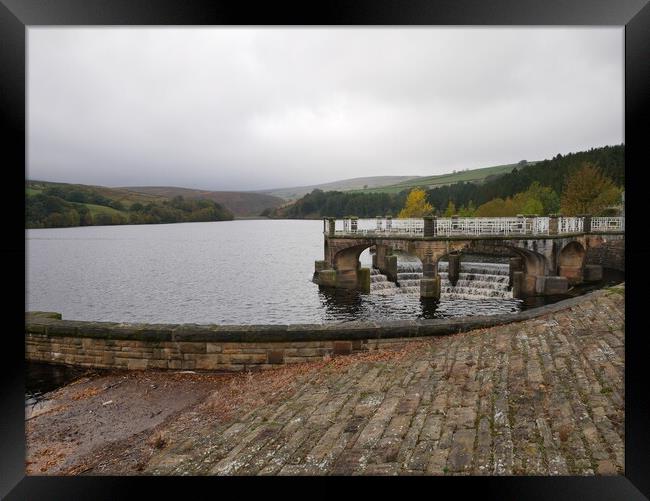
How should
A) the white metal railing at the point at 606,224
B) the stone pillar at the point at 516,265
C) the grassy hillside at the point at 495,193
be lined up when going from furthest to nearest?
the grassy hillside at the point at 495,193 < the white metal railing at the point at 606,224 < the stone pillar at the point at 516,265

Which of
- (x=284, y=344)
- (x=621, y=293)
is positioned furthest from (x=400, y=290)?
(x=284, y=344)

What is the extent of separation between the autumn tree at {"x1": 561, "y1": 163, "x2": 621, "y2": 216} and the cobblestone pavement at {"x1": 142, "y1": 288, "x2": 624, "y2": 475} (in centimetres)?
4569

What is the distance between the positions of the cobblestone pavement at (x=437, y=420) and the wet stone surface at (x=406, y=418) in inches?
0.6

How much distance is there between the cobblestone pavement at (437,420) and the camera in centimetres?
377

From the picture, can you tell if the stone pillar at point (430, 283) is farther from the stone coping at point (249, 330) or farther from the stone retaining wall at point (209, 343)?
the stone retaining wall at point (209, 343)

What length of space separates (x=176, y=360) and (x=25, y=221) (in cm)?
483

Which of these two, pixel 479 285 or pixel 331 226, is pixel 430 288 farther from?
pixel 331 226

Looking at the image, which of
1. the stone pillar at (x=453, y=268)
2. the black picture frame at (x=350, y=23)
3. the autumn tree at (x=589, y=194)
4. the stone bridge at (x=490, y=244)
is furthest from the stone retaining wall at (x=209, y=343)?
the autumn tree at (x=589, y=194)

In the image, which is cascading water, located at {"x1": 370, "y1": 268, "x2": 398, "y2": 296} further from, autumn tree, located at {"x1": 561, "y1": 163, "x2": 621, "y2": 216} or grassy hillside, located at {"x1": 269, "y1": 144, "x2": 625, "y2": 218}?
autumn tree, located at {"x1": 561, "y1": 163, "x2": 621, "y2": 216}

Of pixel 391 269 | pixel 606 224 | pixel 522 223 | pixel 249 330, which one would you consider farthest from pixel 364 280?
pixel 249 330

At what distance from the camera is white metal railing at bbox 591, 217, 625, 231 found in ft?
101

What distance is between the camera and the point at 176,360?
7500 millimetres

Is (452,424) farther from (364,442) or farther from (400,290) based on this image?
(400,290)

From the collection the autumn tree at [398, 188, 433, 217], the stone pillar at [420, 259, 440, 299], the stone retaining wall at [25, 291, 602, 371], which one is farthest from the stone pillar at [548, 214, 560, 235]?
the autumn tree at [398, 188, 433, 217]
